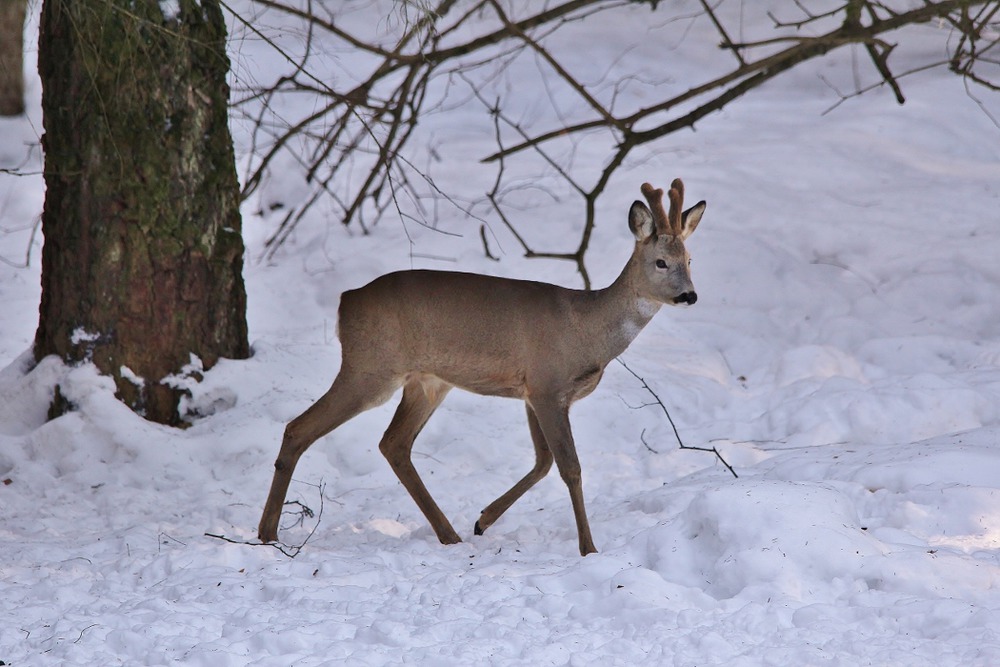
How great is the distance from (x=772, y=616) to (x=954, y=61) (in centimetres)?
495

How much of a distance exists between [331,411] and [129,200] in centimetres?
195

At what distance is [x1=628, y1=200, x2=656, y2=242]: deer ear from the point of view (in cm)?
600

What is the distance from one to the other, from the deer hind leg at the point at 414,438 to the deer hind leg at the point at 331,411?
25 cm

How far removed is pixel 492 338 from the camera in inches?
235

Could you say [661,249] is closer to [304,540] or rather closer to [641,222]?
[641,222]

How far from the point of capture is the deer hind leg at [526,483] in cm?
611

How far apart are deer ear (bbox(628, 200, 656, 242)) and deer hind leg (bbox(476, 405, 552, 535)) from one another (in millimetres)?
1096

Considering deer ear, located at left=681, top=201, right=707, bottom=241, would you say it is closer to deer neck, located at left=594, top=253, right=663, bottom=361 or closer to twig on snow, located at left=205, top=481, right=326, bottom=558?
deer neck, located at left=594, top=253, right=663, bottom=361

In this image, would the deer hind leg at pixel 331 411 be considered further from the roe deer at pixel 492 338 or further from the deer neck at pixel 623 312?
the deer neck at pixel 623 312

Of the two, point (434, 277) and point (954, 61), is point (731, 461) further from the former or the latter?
point (954, 61)

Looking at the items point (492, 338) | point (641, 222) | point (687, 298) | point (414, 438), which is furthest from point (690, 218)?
point (414, 438)

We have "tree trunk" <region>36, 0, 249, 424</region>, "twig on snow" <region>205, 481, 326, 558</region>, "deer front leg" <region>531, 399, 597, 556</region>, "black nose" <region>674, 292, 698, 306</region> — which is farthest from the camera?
"tree trunk" <region>36, 0, 249, 424</region>

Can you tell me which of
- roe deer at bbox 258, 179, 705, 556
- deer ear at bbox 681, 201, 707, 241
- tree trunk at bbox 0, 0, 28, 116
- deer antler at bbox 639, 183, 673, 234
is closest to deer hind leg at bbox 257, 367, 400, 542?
roe deer at bbox 258, 179, 705, 556

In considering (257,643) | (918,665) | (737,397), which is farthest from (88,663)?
(737,397)
